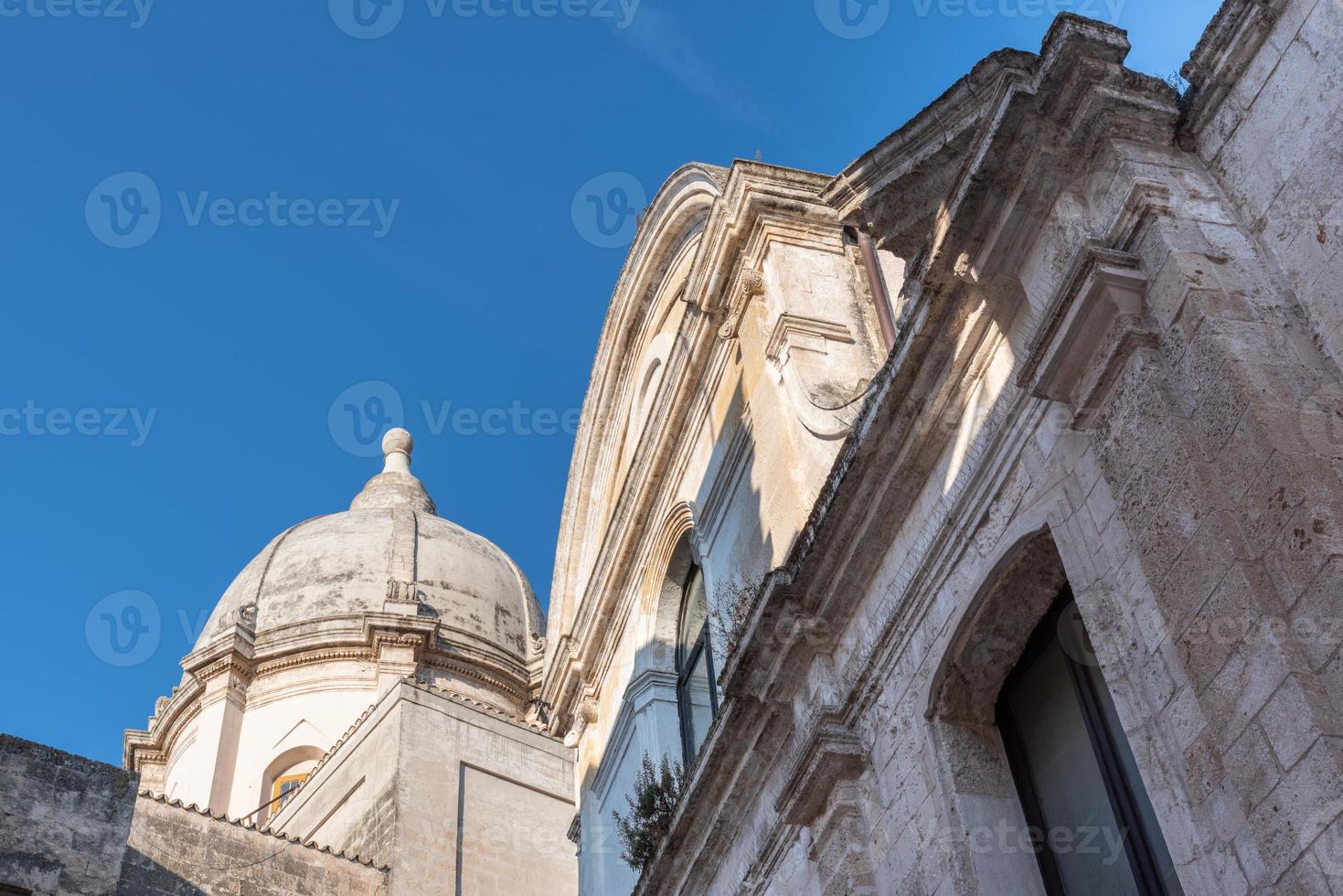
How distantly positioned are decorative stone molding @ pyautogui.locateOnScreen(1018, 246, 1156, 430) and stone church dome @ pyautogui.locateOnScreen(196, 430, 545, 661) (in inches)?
964

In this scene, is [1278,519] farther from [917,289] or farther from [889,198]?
[889,198]

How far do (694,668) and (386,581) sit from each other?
20.8 metres

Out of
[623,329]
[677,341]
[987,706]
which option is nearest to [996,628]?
[987,706]

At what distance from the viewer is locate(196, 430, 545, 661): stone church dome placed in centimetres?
2992

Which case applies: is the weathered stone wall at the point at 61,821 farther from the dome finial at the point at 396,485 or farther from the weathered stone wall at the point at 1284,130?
the dome finial at the point at 396,485

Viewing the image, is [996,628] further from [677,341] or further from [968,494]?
[677,341]

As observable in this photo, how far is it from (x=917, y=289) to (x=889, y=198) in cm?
193

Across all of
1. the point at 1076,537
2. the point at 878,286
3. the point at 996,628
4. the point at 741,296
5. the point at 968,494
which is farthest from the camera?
the point at 741,296

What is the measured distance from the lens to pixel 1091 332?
5.26m

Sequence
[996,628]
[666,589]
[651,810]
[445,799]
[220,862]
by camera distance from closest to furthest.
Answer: [996,628] < [651,810] < [666,589] < [220,862] < [445,799]

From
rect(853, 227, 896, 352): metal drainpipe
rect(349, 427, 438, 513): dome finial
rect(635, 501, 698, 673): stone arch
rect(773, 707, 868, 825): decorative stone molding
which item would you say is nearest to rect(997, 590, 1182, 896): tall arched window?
rect(773, 707, 868, 825): decorative stone molding

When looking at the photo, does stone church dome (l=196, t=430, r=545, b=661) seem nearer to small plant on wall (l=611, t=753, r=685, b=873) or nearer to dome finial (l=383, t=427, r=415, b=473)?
dome finial (l=383, t=427, r=415, b=473)

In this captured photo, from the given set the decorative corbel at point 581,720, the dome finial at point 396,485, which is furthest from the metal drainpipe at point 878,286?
the dome finial at point 396,485

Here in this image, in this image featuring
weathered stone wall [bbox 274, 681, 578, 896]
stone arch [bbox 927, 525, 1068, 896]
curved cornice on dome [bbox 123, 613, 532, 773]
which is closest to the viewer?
stone arch [bbox 927, 525, 1068, 896]
